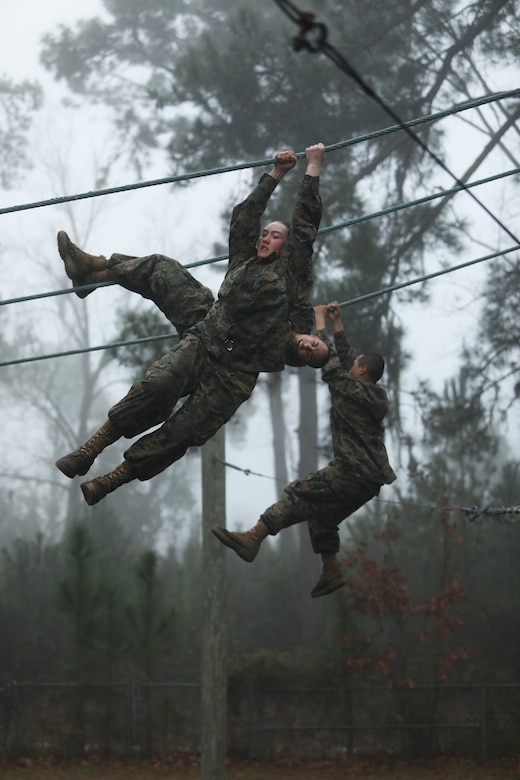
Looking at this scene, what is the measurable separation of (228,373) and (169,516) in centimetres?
A: 3807

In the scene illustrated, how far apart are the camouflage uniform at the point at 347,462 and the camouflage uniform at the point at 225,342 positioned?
2.21ft

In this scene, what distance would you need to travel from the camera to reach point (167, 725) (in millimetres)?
17047

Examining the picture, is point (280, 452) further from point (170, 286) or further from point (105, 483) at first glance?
point (105, 483)

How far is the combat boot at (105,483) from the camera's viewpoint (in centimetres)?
564

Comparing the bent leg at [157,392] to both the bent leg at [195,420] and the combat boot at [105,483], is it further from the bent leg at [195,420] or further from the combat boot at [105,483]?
the combat boot at [105,483]

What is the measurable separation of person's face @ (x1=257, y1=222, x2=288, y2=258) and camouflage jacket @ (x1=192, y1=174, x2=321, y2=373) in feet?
0.11

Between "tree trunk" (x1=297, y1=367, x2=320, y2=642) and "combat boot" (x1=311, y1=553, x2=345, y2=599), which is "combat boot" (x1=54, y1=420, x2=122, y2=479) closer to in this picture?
"combat boot" (x1=311, y1=553, x2=345, y2=599)

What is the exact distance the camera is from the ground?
50.6 ft

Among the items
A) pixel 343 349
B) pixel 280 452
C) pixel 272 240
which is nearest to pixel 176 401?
pixel 272 240

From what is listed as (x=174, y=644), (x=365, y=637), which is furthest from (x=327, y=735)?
(x=174, y=644)

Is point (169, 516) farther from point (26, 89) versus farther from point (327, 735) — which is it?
point (327, 735)

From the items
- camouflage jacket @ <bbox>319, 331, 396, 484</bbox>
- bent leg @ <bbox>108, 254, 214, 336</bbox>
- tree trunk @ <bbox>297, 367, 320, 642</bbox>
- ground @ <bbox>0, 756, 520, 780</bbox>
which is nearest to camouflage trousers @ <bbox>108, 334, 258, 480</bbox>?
bent leg @ <bbox>108, 254, 214, 336</bbox>

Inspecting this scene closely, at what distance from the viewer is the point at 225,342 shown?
19.8ft

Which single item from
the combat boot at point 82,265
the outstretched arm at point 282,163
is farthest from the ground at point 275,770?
the outstretched arm at point 282,163
